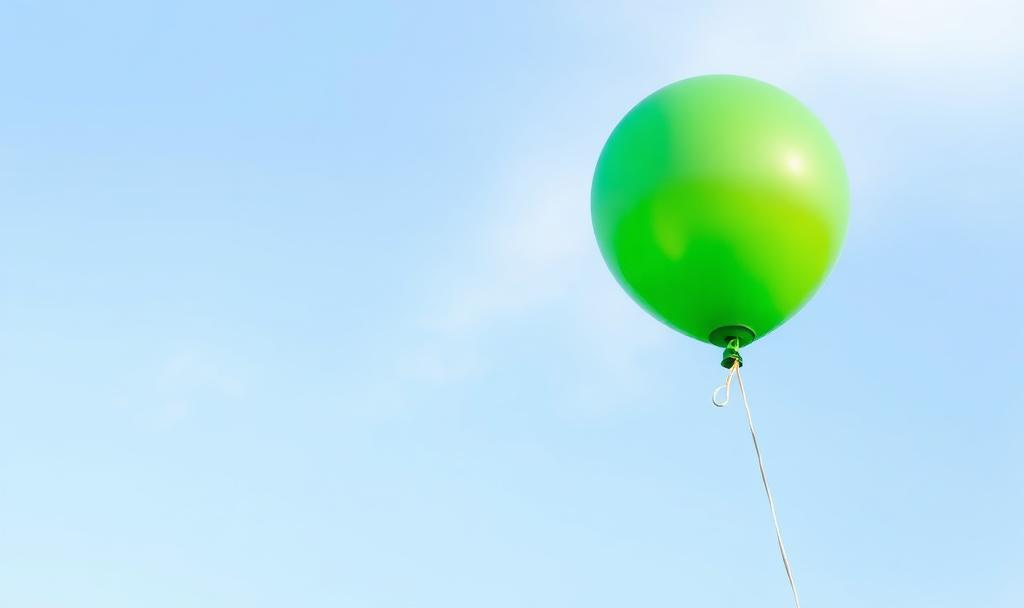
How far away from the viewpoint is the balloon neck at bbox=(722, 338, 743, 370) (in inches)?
221

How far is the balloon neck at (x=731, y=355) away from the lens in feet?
18.4

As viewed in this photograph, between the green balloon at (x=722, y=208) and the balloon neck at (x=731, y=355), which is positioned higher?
the green balloon at (x=722, y=208)

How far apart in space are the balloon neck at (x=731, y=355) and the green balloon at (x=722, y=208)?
5cm

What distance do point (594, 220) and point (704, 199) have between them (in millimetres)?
807

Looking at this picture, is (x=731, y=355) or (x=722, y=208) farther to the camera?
(x=731, y=355)

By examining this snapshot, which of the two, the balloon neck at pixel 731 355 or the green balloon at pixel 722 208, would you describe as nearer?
the green balloon at pixel 722 208

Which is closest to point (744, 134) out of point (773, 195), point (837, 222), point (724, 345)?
point (773, 195)

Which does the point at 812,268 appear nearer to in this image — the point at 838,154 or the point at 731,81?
the point at 838,154

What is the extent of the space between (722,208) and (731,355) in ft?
2.69

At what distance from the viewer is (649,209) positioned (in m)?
5.52

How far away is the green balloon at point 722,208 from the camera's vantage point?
213 inches

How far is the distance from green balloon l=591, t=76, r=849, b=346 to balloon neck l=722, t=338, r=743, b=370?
0.15 ft

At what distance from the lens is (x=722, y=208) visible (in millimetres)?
5363

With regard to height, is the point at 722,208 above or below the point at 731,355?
above
